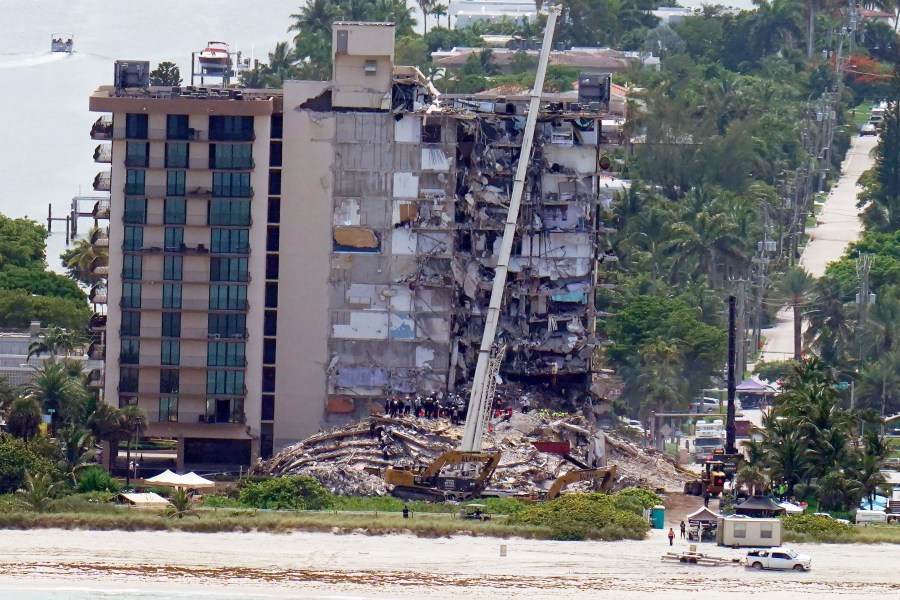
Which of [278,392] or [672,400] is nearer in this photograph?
[278,392]

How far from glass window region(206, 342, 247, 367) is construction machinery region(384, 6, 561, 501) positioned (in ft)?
39.5

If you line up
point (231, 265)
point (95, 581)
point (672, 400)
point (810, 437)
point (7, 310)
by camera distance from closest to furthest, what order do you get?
point (95, 581)
point (810, 437)
point (231, 265)
point (672, 400)
point (7, 310)

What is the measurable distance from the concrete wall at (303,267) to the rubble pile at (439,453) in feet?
21.0

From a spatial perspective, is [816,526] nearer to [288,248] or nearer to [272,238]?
[288,248]

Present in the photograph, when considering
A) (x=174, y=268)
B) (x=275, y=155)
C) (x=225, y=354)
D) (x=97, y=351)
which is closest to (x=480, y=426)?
(x=225, y=354)

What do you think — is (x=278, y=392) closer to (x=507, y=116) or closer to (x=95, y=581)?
(x=507, y=116)

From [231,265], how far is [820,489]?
34.2 metres

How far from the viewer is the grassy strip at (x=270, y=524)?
128 m

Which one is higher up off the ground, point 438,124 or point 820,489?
point 438,124

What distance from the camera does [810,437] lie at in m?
138

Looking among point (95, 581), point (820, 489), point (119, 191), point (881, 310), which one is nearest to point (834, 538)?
point (820, 489)

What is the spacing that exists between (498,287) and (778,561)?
30.0m

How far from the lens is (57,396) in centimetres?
14562

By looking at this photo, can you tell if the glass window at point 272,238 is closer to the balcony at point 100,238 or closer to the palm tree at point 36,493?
the balcony at point 100,238
